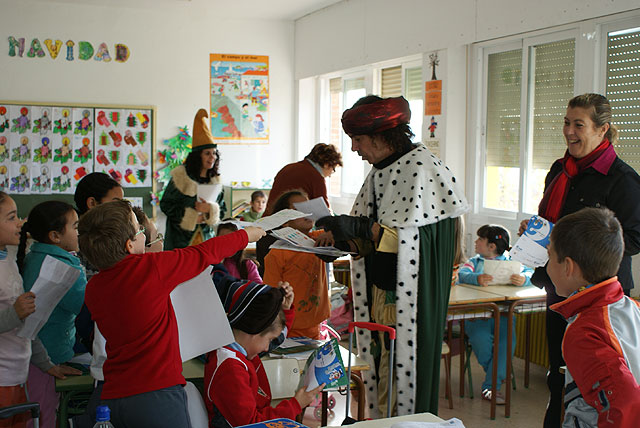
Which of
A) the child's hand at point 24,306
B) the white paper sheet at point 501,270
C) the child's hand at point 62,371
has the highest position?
the child's hand at point 24,306

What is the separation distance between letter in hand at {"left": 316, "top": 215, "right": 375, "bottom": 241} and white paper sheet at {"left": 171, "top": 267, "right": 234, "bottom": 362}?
669mm

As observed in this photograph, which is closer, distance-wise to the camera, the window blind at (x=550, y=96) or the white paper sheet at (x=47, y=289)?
the white paper sheet at (x=47, y=289)

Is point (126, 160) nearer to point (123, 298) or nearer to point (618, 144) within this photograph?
point (618, 144)

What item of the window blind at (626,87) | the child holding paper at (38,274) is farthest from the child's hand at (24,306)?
the window blind at (626,87)

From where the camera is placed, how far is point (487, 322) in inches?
175

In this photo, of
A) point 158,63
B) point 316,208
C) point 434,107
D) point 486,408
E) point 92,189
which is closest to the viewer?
point 316,208

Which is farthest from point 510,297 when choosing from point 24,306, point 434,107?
point 24,306

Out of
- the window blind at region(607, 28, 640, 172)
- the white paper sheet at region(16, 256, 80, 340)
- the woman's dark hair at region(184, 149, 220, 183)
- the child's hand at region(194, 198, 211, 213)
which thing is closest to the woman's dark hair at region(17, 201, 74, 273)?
the white paper sheet at region(16, 256, 80, 340)

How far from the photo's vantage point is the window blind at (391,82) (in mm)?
6520

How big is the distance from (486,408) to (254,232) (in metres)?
2.70

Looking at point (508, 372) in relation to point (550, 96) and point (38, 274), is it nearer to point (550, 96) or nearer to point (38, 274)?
point (550, 96)

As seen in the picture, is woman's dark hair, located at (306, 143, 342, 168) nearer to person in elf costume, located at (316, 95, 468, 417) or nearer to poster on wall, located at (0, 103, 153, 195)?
person in elf costume, located at (316, 95, 468, 417)

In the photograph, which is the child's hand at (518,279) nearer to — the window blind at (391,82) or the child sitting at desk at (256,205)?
the window blind at (391,82)

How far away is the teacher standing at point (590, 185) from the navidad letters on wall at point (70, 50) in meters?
5.83
